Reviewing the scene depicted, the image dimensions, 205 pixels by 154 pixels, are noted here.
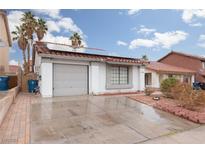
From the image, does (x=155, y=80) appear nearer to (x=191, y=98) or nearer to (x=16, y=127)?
(x=191, y=98)

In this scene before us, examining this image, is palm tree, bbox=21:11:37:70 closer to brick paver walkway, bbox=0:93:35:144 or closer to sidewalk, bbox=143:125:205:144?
brick paver walkway, bbox=0:93:35:144

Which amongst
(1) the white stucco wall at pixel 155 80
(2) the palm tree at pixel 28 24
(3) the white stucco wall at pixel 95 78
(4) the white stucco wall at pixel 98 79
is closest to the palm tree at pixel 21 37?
(2) the palm tree at pixel 28 24

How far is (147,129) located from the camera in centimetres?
566

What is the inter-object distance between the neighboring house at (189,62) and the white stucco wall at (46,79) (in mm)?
22978

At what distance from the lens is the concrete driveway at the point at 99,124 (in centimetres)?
473

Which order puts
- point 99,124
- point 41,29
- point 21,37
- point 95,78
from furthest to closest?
point 41,29 → point 21,37 → point 95,78 → point 99,124

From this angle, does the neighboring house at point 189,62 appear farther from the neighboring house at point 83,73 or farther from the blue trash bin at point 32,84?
the blue trash bin at point 32,84

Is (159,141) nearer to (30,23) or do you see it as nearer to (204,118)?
(204,118)

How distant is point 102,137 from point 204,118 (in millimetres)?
5022

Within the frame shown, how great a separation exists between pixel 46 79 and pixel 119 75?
5.76 metres

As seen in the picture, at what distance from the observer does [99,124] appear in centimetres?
583

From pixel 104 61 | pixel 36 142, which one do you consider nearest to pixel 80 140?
pixel 36 142

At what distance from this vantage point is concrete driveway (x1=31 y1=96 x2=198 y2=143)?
4728mm

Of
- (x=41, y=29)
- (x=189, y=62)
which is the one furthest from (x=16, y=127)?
(x=189, y=62)
